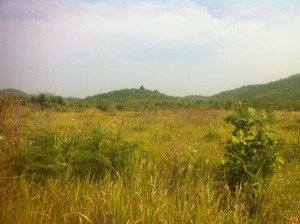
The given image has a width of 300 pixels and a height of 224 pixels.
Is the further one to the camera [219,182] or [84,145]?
[84,145]

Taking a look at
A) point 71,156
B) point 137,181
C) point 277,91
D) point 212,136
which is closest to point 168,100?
point 277,91

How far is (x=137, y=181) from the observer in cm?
381

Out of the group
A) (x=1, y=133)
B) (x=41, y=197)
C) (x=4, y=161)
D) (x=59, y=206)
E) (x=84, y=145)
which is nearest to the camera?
(x=59, y=206)

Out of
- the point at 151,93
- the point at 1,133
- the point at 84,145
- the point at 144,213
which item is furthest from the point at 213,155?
the point at 151,93

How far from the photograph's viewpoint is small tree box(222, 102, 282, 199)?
4.20 metres

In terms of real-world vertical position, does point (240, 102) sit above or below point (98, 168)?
above

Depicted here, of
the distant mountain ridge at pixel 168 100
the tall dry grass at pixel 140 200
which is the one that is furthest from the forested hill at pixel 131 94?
the tall dry grass at pixel 140 200

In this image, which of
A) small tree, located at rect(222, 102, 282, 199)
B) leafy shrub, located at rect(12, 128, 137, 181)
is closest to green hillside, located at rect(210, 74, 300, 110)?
small tree, located at rect(222, 102, 282, 199)

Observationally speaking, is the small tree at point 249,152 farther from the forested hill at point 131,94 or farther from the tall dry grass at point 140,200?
the forested hill at point 131,94

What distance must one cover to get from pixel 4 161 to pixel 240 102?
9.35 ft

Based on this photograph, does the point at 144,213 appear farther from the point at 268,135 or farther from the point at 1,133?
the point at 1,133

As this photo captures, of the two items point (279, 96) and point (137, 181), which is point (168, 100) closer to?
point (279, 96)

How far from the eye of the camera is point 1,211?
119 inches

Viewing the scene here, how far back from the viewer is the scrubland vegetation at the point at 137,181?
3.18m
